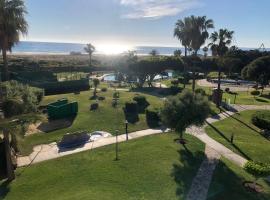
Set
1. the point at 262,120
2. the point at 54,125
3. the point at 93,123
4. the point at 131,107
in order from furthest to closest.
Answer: the point at 131,107 → the point at 262,120 → the point at 93,123 → the point at 54,125

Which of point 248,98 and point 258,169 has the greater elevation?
point 248,98

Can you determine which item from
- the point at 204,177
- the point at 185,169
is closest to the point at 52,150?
the point at 185,169

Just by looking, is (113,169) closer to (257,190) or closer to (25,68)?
(257,190)

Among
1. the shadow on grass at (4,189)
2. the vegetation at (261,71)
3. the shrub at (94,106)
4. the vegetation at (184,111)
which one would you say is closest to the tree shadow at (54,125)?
the shrub at (94,106)

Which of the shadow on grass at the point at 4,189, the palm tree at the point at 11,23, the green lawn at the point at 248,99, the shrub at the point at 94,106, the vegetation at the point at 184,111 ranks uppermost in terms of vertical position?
the palm tree at the point at 11,23

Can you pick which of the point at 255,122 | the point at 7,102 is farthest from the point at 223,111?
the point at 7,102

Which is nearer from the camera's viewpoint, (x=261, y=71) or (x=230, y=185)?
(x=230, y=185)

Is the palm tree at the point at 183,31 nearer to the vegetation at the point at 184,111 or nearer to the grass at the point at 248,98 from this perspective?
the grass at the point at 248,98

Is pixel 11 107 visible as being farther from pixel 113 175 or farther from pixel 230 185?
pixel 230 185
